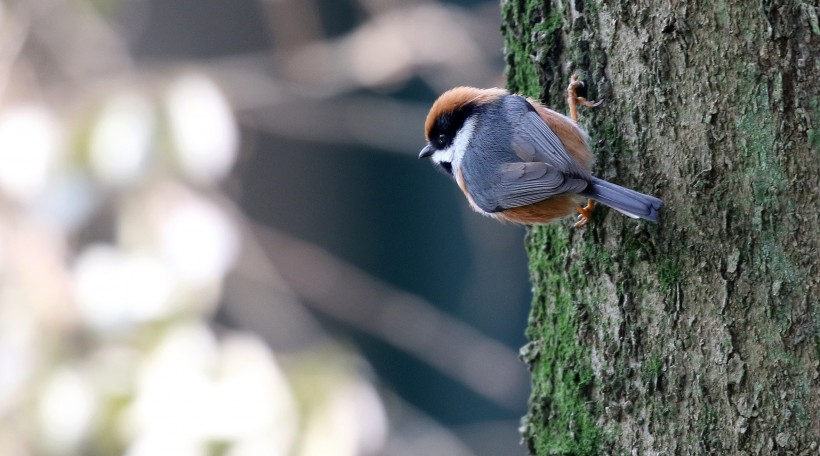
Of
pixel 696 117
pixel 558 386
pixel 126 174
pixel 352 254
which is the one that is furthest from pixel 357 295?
pixel 696 117

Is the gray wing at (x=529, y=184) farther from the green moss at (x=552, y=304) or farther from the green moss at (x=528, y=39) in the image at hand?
the green moss at (x=528, y=39)

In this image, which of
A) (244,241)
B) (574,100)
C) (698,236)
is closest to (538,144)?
(574,100)

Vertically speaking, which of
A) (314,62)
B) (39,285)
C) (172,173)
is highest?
(314,62)

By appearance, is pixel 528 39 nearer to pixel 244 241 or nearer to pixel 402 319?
pixel 244 241

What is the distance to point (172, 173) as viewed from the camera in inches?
141

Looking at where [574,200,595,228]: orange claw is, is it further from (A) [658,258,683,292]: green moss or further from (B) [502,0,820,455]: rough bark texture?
(A) [658,258,683,292]: green moss

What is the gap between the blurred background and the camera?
3.44m

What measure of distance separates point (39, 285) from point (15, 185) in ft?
1.88

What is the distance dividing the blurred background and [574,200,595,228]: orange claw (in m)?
1.70

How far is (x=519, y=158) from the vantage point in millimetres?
2641

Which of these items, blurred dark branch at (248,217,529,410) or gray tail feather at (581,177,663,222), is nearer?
gray tail feather at (581,177,663,222)

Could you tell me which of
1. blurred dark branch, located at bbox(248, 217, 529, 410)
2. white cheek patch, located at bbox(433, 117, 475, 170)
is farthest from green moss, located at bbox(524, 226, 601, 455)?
blurred dark branch, located at bbox(248, 217, 529, 410)

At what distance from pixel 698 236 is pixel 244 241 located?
11.6 ft

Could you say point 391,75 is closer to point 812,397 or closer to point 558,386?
point 558,386
